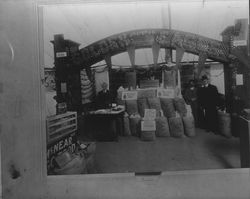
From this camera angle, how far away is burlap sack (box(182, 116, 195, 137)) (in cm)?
321

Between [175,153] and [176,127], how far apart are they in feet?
1.06

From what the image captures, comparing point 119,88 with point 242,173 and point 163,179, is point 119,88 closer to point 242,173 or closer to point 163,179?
point 163,179

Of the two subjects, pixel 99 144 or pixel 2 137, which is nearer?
pixel 2 137

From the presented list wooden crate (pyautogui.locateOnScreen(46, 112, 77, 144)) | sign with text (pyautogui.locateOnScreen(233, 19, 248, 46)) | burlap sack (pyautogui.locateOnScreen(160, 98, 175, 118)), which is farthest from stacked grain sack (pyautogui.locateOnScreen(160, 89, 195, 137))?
wooden crate (pyautogui.locateOnScreen(46, 112, 77, 144))

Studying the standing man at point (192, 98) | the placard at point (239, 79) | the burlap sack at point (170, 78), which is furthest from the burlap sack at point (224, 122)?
the burlap sack at point (170, 78)

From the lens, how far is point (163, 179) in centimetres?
324

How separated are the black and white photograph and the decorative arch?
12 mm

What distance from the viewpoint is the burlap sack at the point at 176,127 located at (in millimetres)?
3229

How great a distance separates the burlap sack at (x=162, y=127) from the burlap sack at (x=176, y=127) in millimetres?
49

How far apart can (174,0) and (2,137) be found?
251 cm

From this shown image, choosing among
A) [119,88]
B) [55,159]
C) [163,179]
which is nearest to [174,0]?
[119,88]

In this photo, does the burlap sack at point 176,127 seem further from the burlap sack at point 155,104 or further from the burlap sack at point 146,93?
the burlap sack at point 146,93

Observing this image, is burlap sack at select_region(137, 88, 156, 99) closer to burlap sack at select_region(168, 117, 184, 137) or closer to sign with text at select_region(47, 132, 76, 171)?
burlap sack at select_region(168, 117, 184, 137)

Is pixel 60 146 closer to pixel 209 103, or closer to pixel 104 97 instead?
pixel 104 97
